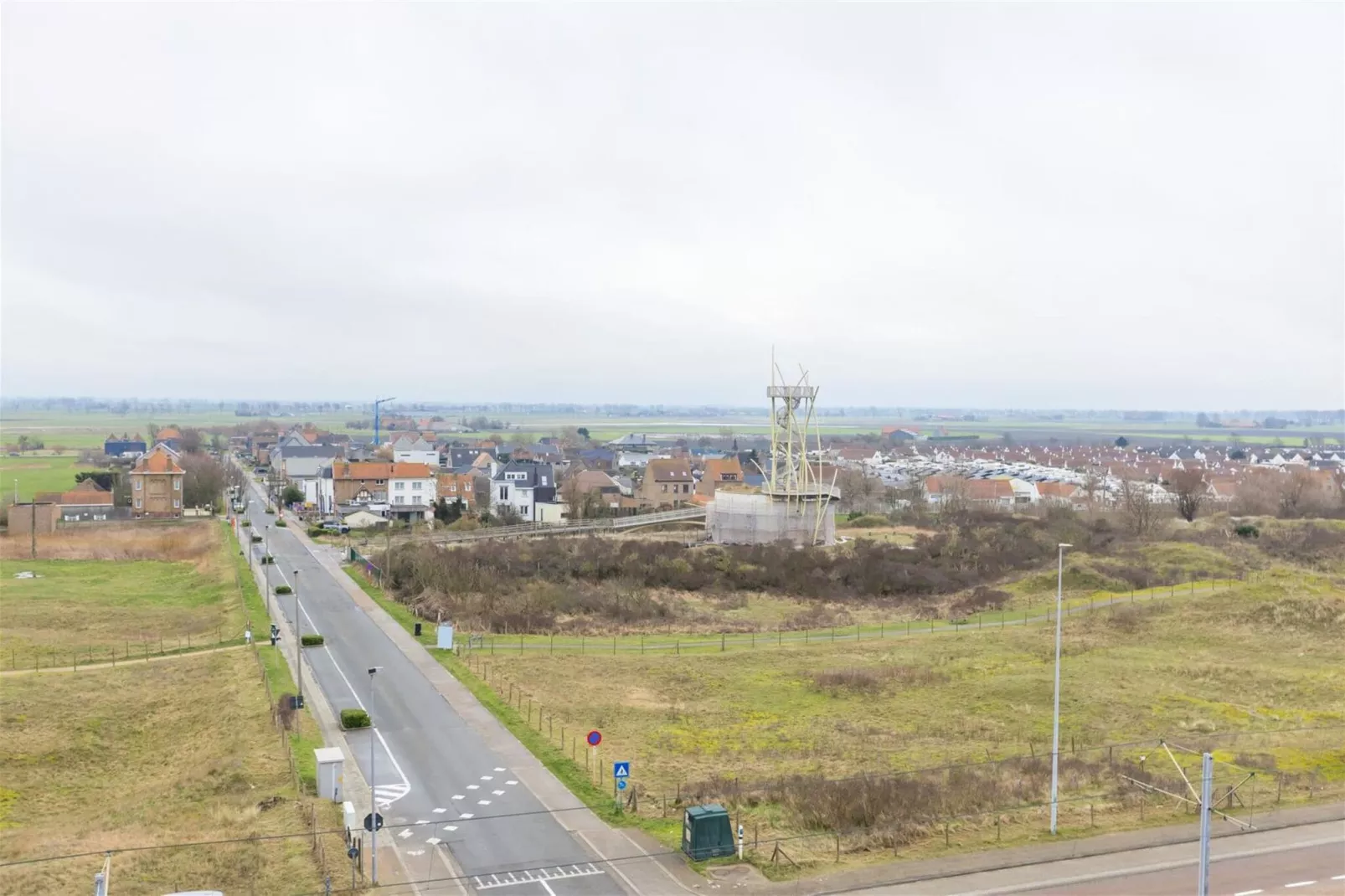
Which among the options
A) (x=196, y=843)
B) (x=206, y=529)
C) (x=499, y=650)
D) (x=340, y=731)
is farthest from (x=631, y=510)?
(x=196, y=843)

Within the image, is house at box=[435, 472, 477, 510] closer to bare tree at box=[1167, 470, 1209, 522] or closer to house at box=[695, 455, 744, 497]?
house at box=[695, 455, 744, 497]

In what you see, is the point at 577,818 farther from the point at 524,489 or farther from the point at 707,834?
the point at 524,489

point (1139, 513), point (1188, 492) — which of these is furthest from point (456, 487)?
point (1188, 492)

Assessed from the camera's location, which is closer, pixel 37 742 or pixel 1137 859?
pixel 1137 859

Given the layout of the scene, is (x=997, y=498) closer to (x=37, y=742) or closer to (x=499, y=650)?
(x=499, y=650)

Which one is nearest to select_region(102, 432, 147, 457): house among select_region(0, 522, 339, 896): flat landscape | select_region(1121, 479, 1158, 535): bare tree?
A: select_region(0, 522, 339, 896): flat landscape
